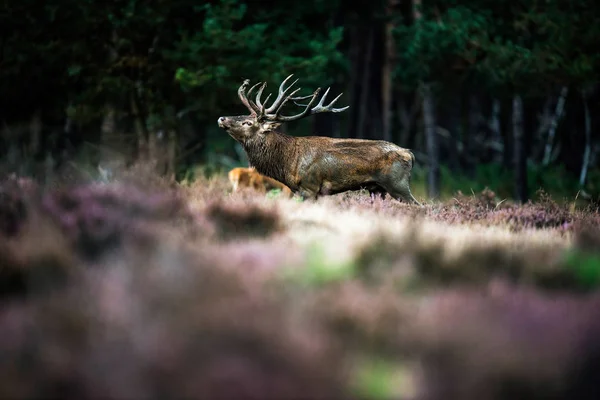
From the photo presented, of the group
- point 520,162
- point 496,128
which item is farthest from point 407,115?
point 520,162

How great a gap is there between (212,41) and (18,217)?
11821mm

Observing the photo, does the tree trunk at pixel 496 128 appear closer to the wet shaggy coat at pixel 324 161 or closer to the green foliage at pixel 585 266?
the wet shaggy coat at pixel 324 161

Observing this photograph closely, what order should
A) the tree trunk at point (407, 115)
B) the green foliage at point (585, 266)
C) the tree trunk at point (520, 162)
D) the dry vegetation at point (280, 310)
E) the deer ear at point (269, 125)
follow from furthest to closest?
the tree trunk at point (407, 115), the tree trunk at point (520, 162), the deer ear at point (269, 125), the green foliage at point (585, 266), the dry vegetation at point (280, 310)

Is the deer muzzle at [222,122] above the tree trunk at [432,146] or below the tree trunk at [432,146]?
above

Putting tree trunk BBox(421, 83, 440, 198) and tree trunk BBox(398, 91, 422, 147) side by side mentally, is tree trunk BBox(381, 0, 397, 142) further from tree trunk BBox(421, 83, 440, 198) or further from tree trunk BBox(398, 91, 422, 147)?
tree trunk BBox(398, 91, 422, 147)

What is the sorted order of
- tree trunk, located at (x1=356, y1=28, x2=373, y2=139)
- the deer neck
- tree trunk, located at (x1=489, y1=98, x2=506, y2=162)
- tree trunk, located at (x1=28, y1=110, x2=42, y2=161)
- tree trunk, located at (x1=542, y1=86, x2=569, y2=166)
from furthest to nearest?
tree trunk, located at (x1=489, y1=98, x2=506, y2=162)
tree trunk, located at (x1=356, y1=28, x2=373, y2=139)
tree trunk, located at (x1=542, y1=86, x2=569, y2=166)
tree trunk, located at (x1=28, y1=110, x2=42, y2=161)
the deer neck

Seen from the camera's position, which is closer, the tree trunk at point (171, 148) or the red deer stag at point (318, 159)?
the red deer stag at point (318, 159)

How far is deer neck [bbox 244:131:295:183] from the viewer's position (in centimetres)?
1115

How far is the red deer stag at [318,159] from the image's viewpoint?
428 inches

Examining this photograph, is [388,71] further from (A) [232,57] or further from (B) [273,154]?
(B) [273,154]

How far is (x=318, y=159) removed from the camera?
10.9m

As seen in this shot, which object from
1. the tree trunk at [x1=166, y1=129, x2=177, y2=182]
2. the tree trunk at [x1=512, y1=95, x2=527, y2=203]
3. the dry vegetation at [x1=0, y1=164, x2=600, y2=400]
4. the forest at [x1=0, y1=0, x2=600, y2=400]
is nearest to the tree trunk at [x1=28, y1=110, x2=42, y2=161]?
the tree trunk at [x1=166, y1=129, x2=177, y2=182]

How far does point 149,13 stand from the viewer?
62.0 feet

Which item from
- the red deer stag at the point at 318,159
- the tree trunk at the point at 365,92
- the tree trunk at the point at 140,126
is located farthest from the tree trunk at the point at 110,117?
the tree trunk at the point at 365,92
